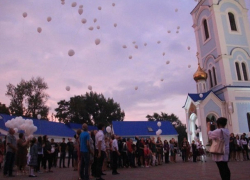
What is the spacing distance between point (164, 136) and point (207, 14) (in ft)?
67.7

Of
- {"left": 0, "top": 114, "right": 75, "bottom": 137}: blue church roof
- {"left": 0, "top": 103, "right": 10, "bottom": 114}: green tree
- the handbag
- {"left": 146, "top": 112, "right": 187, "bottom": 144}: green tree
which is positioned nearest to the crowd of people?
the handbag

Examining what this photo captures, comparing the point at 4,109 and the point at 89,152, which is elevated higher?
the point at 4,109

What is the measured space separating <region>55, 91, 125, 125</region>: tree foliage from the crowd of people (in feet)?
142

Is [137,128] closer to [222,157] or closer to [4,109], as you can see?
[4,109]

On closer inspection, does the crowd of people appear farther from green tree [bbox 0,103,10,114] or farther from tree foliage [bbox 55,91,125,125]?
tree foliage [bbox 55,91,125,125]

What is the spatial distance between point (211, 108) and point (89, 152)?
73.5 ft

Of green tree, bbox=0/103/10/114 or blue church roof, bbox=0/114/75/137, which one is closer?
blue church roof, bbox=0/114/75/137

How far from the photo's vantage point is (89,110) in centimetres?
6219

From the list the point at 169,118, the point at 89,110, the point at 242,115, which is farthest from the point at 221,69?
the point at 169,118

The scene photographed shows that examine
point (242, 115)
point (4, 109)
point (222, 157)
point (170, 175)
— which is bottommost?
point (170, 175)

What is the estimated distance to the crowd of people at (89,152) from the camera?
8117 mm

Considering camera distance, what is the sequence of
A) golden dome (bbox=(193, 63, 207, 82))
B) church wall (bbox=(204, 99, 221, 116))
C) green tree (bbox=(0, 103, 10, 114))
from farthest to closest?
green tree (bbox=(0, 103, 10, 114))
golden dome (bbox=(193, 63, 207, 82))
church wall (bbox=(204, 99, 221, 116))

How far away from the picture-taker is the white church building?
1055 inches

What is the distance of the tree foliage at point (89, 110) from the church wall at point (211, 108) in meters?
37.2
